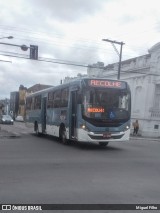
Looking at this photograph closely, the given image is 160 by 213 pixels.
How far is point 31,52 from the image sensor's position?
2748cm

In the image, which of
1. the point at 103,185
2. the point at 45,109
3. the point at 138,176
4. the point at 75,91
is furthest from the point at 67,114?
the point at 103,185

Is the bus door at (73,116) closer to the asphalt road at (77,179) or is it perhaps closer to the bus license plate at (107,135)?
the bus license plate at (107,135)

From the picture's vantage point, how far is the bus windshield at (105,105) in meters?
18.0

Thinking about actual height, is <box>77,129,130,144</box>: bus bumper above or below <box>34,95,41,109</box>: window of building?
below

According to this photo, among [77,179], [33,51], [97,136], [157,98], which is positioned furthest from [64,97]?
[157,98]

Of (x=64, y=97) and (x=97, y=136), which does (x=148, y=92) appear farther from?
(x=97, y=136)

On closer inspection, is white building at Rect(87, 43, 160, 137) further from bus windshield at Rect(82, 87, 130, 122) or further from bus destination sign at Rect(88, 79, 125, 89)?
bus windshield at Rect(82, 87, 130, 122)

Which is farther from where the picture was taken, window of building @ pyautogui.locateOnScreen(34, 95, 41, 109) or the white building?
the white building

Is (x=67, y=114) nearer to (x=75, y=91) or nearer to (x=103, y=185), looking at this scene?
(x=75, y=91)

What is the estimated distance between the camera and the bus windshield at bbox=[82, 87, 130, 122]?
59.1 ft

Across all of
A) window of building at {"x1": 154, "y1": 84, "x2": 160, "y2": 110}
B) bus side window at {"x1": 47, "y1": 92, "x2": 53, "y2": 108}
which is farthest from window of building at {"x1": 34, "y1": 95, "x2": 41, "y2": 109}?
window of building at {"x1": 154, "y1": 84, "x2": 160, "y2": 110}

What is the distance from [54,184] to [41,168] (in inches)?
98.4

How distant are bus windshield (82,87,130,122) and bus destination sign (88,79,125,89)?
0.20 meters

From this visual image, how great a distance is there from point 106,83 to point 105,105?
1.11 m
